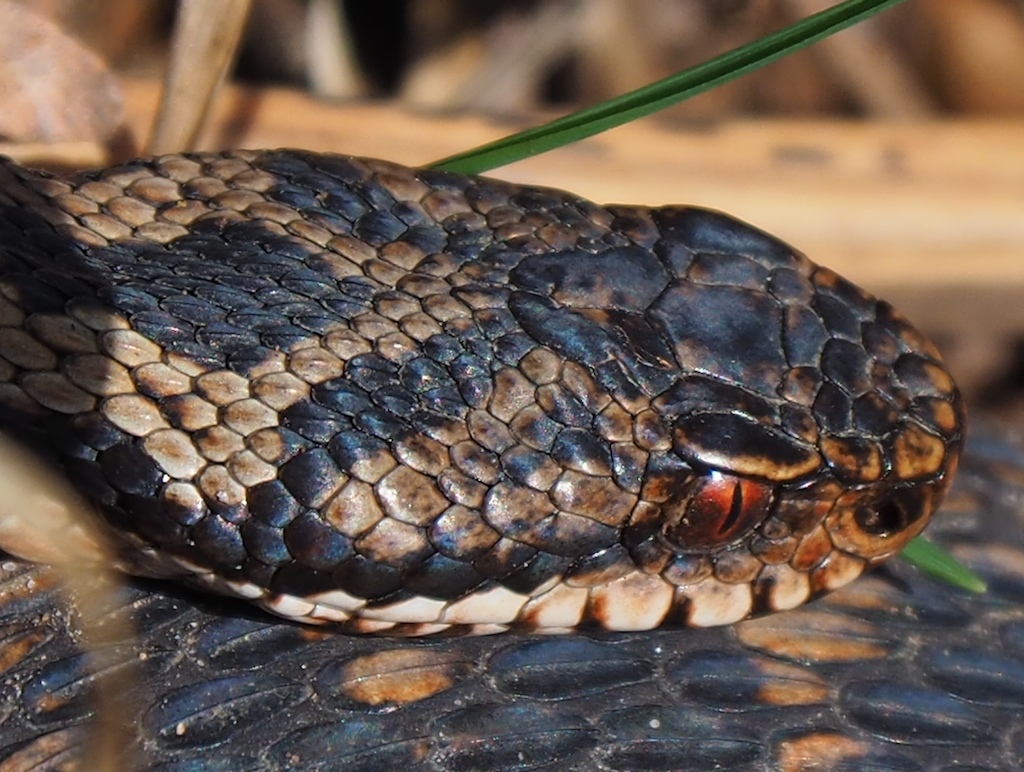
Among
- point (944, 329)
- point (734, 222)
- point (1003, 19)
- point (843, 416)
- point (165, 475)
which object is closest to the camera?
point (165, 475)

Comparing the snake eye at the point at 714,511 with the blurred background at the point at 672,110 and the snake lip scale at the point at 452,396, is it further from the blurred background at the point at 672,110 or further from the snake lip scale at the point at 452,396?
the blurred background at the point at 672,110

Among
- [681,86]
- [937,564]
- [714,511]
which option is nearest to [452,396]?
[714,511]

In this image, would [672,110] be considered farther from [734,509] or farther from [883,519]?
[734,509]

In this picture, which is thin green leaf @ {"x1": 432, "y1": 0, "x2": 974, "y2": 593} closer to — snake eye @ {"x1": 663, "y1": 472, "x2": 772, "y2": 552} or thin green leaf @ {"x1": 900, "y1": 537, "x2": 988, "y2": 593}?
thin green leaf @ {"x1": 900, "y1": 537, "x2": 988, "y2": 593}

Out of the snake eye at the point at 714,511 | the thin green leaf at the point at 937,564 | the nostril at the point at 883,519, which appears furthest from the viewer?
the thin green leaf at the point at 937,564

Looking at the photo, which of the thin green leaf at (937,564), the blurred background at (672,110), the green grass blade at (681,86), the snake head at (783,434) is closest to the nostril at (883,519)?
the snake head at (783,434)

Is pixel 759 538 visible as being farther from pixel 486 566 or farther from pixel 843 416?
pixel 486 566

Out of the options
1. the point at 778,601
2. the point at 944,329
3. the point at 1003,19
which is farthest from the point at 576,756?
the point at 1003,19
